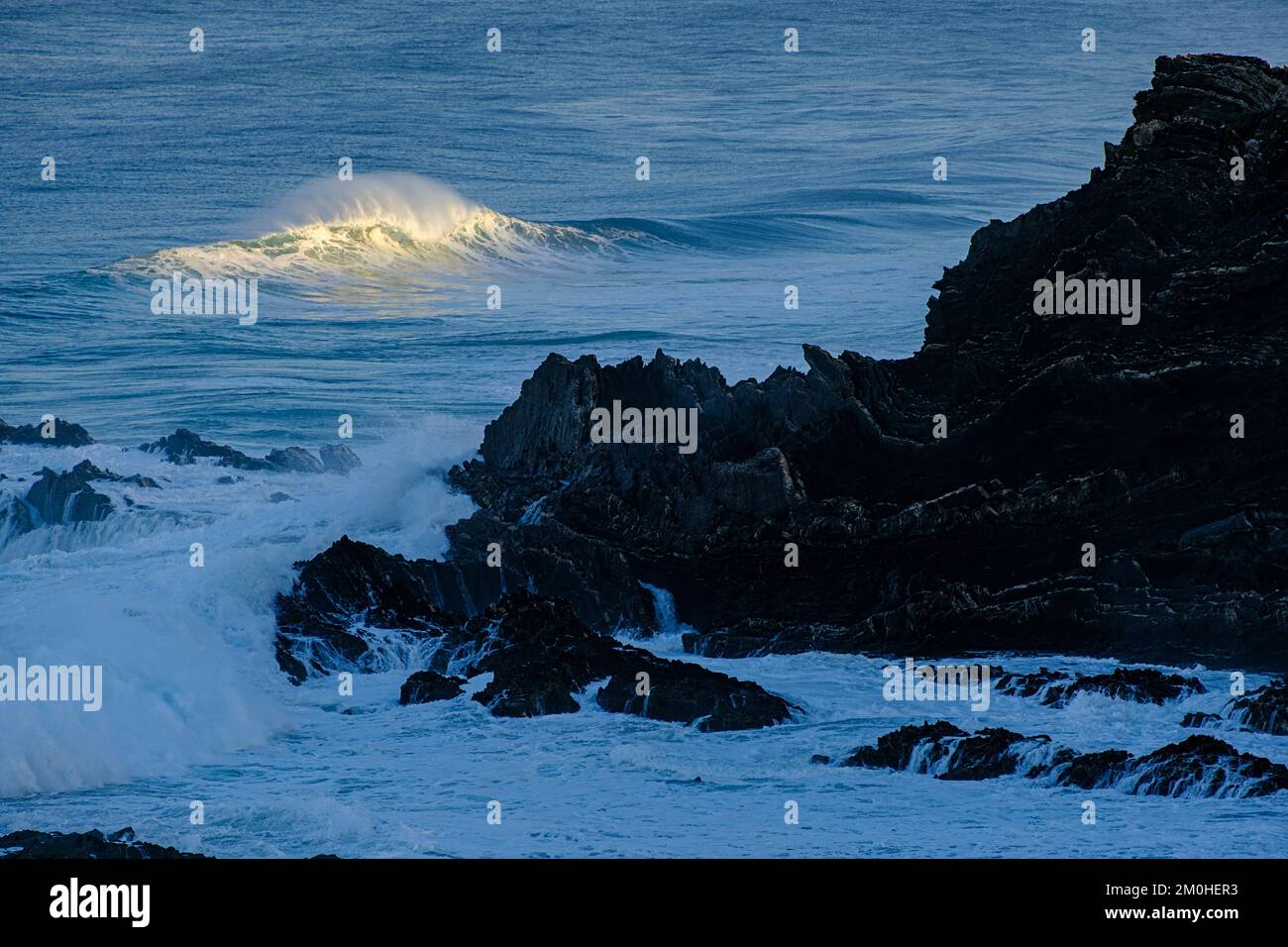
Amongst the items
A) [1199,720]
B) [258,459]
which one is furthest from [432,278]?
[1199,720]

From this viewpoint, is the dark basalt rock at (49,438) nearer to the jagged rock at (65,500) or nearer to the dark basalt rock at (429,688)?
the jagged rock at (65,500)

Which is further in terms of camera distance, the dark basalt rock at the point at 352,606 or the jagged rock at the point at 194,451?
the jagged rock at the point at 194,451

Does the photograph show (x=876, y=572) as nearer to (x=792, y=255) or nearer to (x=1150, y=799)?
(x=1150, y=799)

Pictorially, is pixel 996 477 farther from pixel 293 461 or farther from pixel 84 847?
pixel 293 461

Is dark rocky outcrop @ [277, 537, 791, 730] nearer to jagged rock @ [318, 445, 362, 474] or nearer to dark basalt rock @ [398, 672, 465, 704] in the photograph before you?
dark basalt rock @ [398, 672, 465, 704]

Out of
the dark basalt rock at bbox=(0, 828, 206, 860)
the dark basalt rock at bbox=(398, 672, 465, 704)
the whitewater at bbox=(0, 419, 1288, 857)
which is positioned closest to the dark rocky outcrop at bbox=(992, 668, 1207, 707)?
the whitewater at bbox=(0, 419, 1288, 857)

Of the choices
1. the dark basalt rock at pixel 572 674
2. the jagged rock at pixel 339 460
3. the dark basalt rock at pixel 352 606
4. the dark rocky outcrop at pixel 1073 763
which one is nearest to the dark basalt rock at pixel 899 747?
the dark rocky outcrop at pixel 1073 763
